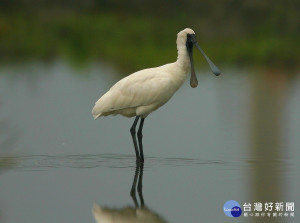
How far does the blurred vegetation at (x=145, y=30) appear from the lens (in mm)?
22281

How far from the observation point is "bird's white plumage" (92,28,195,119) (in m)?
11.0

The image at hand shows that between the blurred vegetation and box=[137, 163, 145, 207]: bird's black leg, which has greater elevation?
the blurred vegetation

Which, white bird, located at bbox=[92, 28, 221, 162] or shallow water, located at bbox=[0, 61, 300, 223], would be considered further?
white bird, located at bbox=[92, 28, 221, 162]

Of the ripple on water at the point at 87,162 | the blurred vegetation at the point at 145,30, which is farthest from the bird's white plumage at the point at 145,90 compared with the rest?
the blurred vegetation at the point at 145,30

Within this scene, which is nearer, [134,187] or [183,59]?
[134,187]

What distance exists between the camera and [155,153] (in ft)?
37.3

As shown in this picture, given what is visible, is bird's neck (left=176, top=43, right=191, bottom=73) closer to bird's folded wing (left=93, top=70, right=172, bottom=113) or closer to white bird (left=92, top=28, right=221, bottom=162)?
white bird (left=92, top=28, right=221, bottom=162)

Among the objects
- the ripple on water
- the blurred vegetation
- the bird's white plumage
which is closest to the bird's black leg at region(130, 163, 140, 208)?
the ripple on water

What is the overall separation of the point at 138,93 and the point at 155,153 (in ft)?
2.25

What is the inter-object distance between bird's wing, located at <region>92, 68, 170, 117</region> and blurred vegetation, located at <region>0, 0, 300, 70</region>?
29.8ft

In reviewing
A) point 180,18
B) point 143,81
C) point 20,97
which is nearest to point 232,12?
point 180,18

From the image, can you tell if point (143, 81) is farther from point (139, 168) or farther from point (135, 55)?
point (135, 55)

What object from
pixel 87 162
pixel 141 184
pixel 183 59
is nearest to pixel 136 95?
pixel 183 59

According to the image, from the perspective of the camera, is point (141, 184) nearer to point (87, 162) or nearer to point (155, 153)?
point (87, 162)
